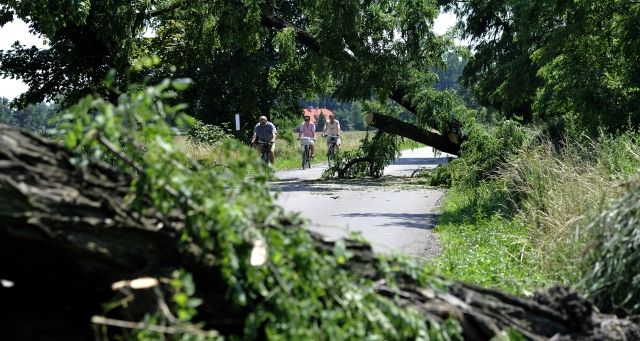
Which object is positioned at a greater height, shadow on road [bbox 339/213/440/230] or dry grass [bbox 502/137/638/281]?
dry grass [bbox 502/137/638/281]

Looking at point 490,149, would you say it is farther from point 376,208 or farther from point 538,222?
point 538,222

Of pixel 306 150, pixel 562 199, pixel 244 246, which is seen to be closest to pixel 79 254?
pixel 244 246

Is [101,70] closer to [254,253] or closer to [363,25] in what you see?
[363,25]

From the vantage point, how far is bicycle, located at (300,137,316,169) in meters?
30.2

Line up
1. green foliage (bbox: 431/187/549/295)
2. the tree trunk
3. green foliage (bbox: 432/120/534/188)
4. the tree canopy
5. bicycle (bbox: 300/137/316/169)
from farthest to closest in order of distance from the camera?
bicycle (bbox: 300/137/316/169) → the tree trunk → the tree canopy → green foliage (bbox: 432/120/534/188) → green foliage (bbox: 431/187/549/295)

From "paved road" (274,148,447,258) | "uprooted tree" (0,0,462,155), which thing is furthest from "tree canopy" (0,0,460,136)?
"paved road" (274,148,447,258)

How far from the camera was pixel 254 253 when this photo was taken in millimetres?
3799

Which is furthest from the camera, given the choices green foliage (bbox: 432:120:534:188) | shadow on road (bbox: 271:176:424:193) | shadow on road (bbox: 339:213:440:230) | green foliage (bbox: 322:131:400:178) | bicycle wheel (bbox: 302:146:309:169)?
bicycle wheel (bbox: 302:146:309:169)

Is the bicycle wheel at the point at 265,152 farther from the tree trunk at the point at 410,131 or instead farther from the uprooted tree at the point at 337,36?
the tree trunk at the point at 410,131

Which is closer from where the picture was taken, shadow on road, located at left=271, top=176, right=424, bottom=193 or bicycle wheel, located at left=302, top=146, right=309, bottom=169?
shadow on road, located at left=271, top=176, right=424, bottom=193

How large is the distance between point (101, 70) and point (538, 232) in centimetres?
3240

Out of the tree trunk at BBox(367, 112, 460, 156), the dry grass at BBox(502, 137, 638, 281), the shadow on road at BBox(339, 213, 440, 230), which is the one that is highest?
the tree trunk at BBox(367, 112, 460, 156)

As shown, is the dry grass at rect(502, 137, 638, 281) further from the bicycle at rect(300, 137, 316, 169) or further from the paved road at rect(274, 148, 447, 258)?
the bicycle at rect(300, 137, 316, 169)

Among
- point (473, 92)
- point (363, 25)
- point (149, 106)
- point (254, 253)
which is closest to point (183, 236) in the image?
point (254, 253)
